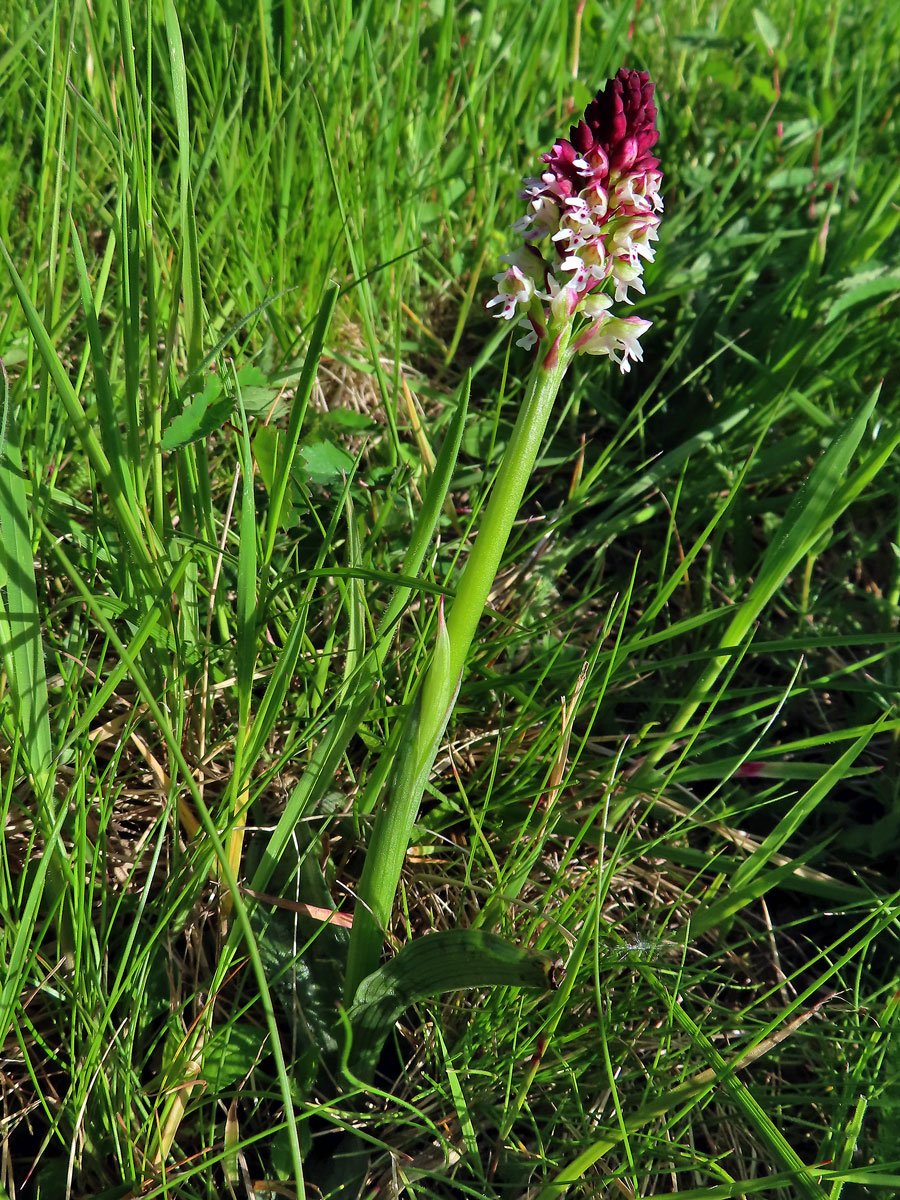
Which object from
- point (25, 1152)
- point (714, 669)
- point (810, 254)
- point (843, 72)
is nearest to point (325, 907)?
point (25, 1152)

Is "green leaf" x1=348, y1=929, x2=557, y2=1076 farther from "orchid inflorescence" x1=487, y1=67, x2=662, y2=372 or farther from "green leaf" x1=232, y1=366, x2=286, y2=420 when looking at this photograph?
"green leaf" x1=232, y1=366, x2=286, y2=420

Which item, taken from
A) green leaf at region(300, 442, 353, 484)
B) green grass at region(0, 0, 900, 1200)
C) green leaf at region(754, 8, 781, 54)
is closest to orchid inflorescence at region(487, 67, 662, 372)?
green grass at region(0, 0, 900, 1200)

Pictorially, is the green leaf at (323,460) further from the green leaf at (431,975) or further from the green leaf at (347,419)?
the green leaf at (431,975)

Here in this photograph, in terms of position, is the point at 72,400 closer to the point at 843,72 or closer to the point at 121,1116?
the point at 121,1116

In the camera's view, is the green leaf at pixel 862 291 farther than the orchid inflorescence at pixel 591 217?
Yes

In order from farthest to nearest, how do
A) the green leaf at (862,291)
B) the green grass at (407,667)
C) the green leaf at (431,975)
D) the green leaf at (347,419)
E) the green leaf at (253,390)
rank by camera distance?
1. the green leaf at (862,291)
2. the green leaf at (347,419)
3. the green leaf at (253,390)
4. the green grass at (407,667)
5. the green leaf at (431,975)

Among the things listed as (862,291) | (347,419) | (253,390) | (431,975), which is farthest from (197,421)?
(862,291)

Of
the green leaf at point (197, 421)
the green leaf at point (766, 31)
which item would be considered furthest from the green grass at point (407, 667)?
the green leaf at point (766, 31)
